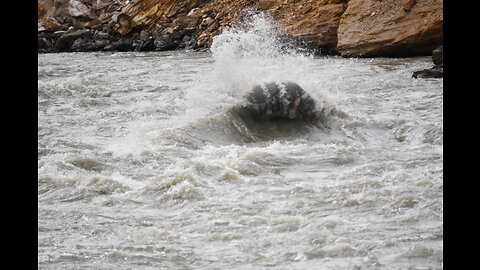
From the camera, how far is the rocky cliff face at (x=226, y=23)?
716 inches

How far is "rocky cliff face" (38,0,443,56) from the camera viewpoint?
18.2 m

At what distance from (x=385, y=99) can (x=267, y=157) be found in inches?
183

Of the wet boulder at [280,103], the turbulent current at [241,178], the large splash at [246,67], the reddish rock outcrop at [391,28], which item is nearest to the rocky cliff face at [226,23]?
the reddish rock outcrop at [391,28]

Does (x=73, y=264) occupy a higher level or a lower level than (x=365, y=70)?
higher

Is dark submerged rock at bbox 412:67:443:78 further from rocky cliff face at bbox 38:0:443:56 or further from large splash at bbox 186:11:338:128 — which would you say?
rocky cliff face at bbox 38:0:443:56

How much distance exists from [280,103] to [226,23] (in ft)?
46.4

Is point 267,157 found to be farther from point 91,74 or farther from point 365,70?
point 91,74

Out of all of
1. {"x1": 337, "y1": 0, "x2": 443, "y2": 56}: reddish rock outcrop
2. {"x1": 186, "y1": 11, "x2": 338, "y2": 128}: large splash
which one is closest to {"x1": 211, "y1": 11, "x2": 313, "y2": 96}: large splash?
{"x1": 186, "y1": 11, "x2": 338, "y2": 128}: large splash

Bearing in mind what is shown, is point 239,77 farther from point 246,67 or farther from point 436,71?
point 436,71

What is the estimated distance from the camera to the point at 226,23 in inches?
950

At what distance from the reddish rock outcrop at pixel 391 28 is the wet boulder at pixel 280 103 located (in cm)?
816

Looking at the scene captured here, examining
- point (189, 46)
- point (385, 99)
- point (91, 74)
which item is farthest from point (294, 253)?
point (189, 46)
